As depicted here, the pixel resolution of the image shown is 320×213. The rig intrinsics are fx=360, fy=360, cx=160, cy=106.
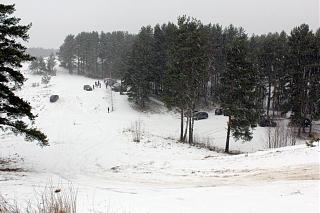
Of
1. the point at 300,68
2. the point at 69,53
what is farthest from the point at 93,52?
the point at 300,68

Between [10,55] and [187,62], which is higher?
[187,62]

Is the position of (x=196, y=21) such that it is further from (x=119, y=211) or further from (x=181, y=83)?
(x=119, y=211)

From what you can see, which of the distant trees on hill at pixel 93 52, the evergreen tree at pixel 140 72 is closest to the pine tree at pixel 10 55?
the evergreen tree at pixel 140 72

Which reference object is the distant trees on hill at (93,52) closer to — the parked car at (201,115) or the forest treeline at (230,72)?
the forest treeline at (230,72)

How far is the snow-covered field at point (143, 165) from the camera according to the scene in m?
11.1

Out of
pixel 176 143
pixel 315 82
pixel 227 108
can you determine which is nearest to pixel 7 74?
pixel 176 143

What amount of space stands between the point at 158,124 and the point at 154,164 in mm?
28113

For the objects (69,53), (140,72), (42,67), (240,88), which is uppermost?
(69,53)

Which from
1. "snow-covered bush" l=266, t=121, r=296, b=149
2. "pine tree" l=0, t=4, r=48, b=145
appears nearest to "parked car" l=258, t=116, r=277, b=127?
"snow-covered bush" l=266, t=121, r=296, b=149

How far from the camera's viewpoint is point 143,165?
90.6 ft

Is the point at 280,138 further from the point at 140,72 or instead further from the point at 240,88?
the point at 140,72

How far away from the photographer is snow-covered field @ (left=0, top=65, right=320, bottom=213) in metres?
11.1

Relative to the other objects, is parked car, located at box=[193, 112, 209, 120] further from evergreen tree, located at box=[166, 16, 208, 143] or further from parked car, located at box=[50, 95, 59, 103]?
parked car, located at box=[50, 95, 59, 103]

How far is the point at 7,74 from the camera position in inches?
849
